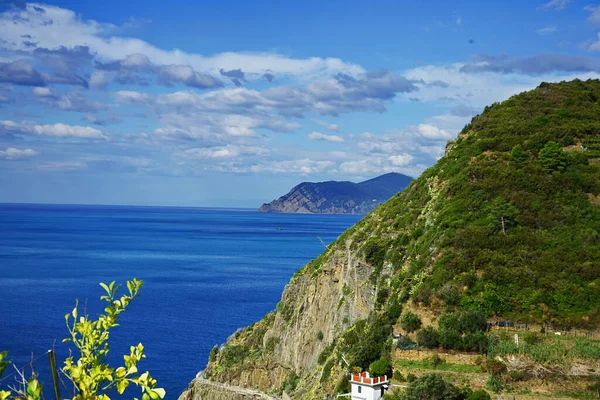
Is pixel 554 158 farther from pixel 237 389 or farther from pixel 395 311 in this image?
pixel 237 389

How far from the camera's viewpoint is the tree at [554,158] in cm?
4481

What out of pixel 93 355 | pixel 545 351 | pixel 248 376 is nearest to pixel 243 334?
pixel 248 376

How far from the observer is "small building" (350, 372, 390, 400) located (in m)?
32.8

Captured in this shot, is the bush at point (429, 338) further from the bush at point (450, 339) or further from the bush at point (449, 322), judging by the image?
the bush at point (449, 322)

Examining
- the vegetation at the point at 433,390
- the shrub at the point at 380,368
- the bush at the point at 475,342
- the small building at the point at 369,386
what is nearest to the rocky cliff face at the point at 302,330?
the small building at the point at 369,386

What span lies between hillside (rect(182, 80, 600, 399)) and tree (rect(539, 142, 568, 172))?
79 millimetres

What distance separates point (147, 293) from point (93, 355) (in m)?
107

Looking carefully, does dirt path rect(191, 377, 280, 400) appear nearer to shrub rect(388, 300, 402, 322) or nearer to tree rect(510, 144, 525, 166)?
shrub rect(388, 300, 402, 322)

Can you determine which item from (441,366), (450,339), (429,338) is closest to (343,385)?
(441,366)

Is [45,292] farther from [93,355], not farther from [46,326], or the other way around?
[93,355]

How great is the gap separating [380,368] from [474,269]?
28.2 feet

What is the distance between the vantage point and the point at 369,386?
32.9m

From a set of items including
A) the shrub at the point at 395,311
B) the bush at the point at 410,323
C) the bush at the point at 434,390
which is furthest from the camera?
the shrub at the point at 395,311

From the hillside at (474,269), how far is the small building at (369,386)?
6.77 ft
